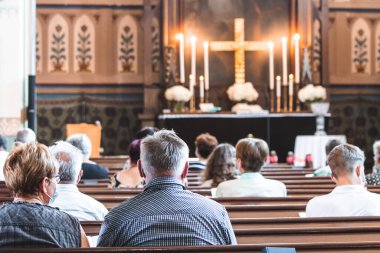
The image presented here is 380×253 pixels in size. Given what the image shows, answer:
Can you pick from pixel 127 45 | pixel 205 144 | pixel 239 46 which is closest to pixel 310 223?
pixel 205 144

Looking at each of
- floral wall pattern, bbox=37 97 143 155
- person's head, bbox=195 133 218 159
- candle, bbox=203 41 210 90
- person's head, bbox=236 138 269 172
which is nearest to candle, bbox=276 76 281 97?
candle, bbox=203 41 210 90

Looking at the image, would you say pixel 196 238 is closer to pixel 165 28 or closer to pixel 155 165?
pixel 155 165

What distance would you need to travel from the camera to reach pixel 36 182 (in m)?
2.92

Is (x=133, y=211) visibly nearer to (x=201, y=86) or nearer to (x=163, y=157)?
(x=163, y=157)

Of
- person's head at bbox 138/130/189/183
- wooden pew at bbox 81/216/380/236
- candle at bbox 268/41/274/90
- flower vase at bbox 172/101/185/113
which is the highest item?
candle at bbox 268/41/274/90

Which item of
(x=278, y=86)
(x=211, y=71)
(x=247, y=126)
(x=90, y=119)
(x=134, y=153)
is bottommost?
(x=134, y=153)

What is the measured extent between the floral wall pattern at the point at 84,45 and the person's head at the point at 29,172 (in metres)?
10.3

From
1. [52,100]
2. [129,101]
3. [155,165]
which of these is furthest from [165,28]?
[155,165]

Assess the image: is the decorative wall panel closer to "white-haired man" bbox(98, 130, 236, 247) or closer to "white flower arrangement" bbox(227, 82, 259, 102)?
"white flower arrangement" bbox(227, 82, 259, 102)

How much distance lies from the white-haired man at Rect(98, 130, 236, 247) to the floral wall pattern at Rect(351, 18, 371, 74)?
1119 cm

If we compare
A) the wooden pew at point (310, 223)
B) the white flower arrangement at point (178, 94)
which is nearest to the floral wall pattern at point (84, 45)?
the white flower arrangement at point (178, 94)

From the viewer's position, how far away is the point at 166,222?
2.77 meters

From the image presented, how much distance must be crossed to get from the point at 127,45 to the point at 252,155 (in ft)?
28.4

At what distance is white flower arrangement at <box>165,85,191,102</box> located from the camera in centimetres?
1183
